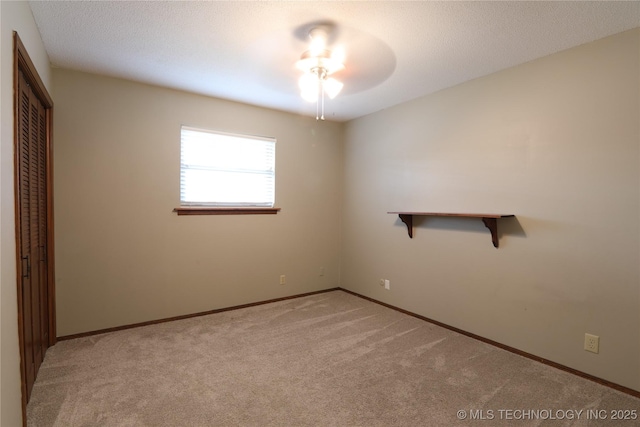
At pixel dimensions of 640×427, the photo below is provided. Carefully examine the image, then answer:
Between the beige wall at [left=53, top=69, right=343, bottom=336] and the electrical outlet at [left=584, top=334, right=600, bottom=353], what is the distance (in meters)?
2.99

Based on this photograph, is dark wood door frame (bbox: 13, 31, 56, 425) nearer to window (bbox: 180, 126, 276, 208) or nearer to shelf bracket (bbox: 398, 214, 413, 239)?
window (bbox: 180, 126, 276, 208)

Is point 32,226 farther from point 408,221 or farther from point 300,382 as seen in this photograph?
point 408,221

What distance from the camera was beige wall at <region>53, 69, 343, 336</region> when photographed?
288 centimetres

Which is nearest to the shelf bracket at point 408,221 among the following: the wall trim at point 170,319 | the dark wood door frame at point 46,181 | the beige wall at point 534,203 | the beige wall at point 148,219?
the beige wall at point 534,203

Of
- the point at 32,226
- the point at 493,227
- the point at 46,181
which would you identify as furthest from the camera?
the point at 493,227

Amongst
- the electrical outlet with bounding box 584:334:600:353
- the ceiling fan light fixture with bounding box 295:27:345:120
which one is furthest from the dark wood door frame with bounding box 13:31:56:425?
the electrical outlet with bounding box 584:334:600:353

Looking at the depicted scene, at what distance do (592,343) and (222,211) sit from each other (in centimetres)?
351

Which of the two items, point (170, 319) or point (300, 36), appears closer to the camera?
point (300, 36)

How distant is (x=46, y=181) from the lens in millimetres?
2674

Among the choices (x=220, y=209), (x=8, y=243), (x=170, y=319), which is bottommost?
(x=170, y=319)

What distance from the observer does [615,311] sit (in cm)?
220

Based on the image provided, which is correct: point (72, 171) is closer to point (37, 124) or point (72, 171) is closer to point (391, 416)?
point (37, 124)

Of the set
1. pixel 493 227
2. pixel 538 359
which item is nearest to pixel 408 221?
pixel 493 227

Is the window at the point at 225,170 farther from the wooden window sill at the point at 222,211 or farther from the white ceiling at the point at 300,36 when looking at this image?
the white ceiling at the point at 300,36
